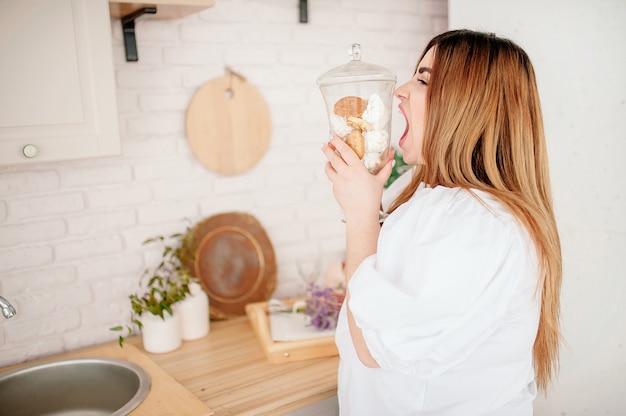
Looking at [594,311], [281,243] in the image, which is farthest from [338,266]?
[594,311]

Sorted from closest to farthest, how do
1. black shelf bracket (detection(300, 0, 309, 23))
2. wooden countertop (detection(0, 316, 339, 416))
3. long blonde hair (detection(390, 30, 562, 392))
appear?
long blonde hair (detection(390, 30, 562, 392)) → wooden countertop (detection(0, 316, 339, 416)) → black shelf bracket (detection(300, 0, 309, 23))

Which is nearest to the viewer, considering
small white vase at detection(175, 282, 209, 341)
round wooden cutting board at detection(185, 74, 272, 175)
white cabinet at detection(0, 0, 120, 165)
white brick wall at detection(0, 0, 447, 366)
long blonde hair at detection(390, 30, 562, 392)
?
Result: long blonde hair at detection(390, 30, 562, 392)

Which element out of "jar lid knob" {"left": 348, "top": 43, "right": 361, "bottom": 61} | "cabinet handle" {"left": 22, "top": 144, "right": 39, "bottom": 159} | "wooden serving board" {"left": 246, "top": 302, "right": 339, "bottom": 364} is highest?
"jar lid knob" {"left": 348, "top": 43, "right": 361, "bottom": 61}

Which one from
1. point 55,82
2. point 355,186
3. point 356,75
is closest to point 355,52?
point 356,75

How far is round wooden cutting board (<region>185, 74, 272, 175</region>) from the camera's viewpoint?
80.0 inches

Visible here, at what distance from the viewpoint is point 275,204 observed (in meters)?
2.25

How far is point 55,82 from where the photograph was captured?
144 cm

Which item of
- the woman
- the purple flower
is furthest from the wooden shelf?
the purple flower

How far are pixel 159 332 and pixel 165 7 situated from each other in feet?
3.13

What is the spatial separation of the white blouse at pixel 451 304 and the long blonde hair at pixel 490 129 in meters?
0.06

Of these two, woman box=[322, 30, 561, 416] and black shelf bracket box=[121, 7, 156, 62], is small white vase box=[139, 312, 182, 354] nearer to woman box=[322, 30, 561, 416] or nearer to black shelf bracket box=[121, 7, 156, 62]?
woman box=[322, 30, 561, 416]

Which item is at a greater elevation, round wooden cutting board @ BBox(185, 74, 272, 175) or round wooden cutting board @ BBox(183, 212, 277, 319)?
round wooden cutting board @ BBox(185, 74, 272, 175)

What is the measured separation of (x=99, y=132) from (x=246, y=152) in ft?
2.32

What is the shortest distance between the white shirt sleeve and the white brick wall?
3.34 feet
